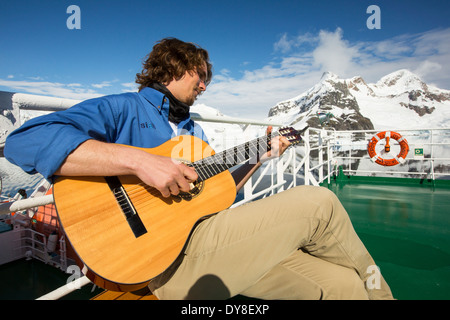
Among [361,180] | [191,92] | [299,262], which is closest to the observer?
[299,262]

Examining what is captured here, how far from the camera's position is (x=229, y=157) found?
110 centimetres

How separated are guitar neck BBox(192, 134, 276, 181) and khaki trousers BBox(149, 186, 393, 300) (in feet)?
0.81

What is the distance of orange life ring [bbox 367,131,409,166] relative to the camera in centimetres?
464

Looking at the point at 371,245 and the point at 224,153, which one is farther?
the point at 371,245

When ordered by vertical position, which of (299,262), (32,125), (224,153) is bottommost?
(299,262)

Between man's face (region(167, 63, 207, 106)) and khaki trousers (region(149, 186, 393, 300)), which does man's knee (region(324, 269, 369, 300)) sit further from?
man's face (region(167, 63, 207, 106))

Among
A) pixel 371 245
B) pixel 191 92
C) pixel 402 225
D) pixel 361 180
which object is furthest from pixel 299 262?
pixel 361 180

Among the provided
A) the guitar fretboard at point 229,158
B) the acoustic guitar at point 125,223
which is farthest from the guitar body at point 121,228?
the guitar fretboard at point 229,158

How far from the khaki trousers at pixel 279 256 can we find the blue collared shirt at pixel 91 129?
0.47 metres

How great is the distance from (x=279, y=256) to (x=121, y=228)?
1.65 ft

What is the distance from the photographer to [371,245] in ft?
6.16

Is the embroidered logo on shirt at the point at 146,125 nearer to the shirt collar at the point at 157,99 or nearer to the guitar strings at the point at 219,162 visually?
the shirt collar at the point at 157,99

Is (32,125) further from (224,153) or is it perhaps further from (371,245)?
(371,245)
